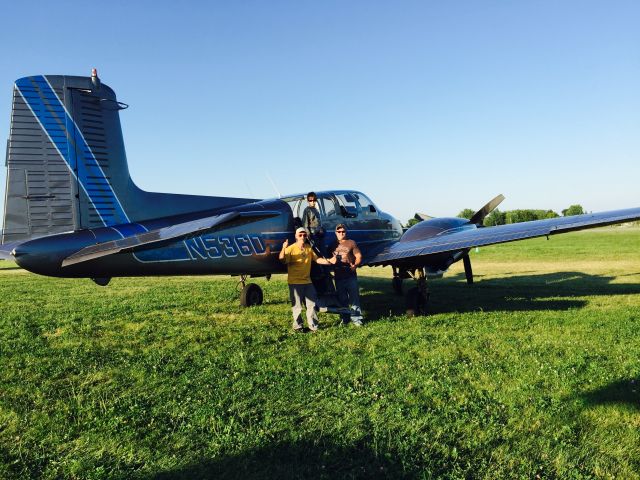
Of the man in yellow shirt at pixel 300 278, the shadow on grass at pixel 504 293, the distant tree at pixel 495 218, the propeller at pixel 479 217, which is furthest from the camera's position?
the distant tree at pixel 495 218

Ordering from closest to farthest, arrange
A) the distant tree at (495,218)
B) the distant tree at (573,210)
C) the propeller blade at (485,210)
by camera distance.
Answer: the propeller blade at (485,210) < the distant tree at (495,218) < the distant tree at (573,210)

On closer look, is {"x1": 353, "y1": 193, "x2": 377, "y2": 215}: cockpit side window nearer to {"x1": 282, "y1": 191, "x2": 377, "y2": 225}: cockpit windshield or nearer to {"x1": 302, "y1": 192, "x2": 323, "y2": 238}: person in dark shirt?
{"x1": 282, "y1": 191, "x2": 377, "y2": 225}: cockpit windshield

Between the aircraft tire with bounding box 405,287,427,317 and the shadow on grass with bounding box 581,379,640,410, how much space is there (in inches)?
191

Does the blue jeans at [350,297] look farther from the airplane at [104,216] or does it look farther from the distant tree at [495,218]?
the distant tree at [495,218]

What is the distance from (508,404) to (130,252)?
6.51 m

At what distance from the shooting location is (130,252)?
26.3ft

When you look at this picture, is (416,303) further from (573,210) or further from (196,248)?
(573,210)

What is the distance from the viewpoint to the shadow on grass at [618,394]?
468cm

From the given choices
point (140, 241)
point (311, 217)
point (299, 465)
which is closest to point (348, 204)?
point (311, 217)

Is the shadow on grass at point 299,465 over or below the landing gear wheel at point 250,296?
below

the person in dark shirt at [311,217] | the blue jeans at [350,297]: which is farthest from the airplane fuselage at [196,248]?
the blue jeans at [350,297]

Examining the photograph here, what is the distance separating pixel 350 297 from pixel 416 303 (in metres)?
1.60

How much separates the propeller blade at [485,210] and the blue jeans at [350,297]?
23.6 ft

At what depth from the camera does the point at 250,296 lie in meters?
12.0
